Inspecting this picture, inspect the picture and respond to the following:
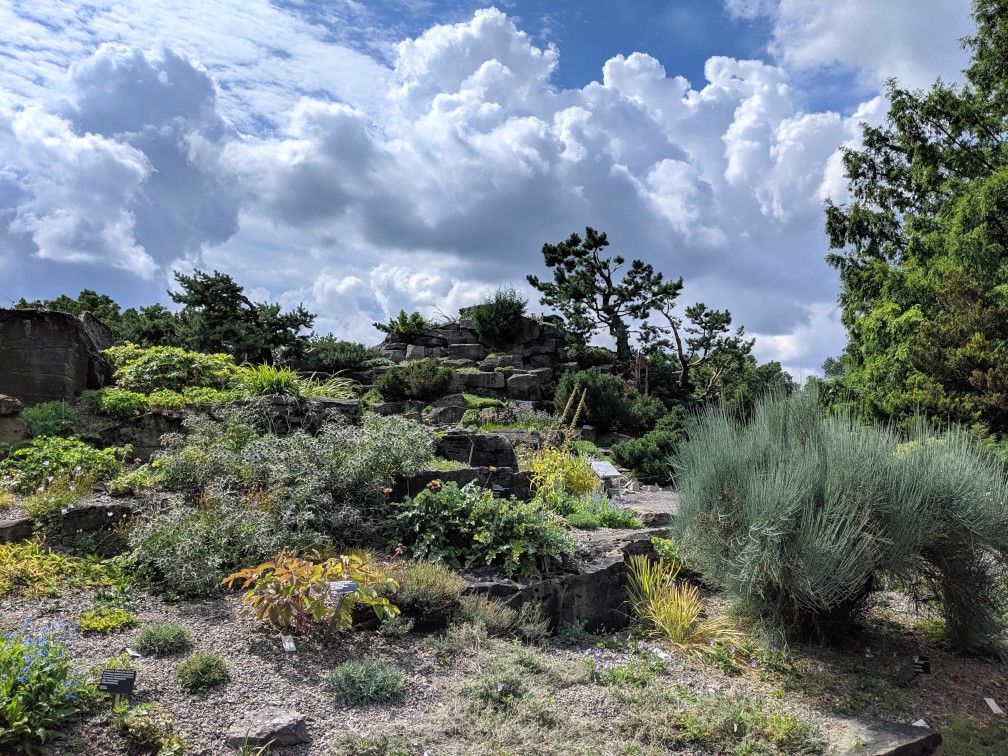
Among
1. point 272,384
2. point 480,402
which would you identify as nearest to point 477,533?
point 272,384

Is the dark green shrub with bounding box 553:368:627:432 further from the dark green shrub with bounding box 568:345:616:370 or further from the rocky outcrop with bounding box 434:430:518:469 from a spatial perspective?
the rocky outcrop with bounding box 434:430:518:469

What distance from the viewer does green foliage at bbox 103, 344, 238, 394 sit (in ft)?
30.2

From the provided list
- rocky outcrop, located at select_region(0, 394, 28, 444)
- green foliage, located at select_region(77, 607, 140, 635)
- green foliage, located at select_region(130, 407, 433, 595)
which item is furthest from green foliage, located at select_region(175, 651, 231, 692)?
rocky outcrop, located at select_region(0, 394, 28, 444)

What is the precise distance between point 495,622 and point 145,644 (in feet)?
7.51

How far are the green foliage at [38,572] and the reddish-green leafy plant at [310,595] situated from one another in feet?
4.16

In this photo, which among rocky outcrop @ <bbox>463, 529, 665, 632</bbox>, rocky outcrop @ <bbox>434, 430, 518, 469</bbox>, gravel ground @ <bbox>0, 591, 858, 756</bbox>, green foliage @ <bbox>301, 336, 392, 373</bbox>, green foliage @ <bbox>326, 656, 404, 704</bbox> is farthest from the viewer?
green foliage @ <bbox>301, 336, 392, 373</bbox>

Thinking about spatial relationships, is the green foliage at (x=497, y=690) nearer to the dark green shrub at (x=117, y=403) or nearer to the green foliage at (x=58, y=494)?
the green foliage at (x=58, y=494)

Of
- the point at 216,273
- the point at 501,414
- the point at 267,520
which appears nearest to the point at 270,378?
the point at 267,520

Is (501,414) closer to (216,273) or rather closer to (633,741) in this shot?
(216,273)

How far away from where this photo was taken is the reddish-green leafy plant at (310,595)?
4309 mm

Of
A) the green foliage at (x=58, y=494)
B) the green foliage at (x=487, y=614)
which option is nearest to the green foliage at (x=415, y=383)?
the green foliage at (x=58, y=494)

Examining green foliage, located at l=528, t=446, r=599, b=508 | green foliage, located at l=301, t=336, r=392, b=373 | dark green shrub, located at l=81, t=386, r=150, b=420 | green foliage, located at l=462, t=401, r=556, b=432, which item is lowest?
green foliage, located at l=528, t=446, r=599, b=508

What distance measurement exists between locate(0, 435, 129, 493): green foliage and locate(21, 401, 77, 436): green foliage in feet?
2.07

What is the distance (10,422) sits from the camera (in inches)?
289
